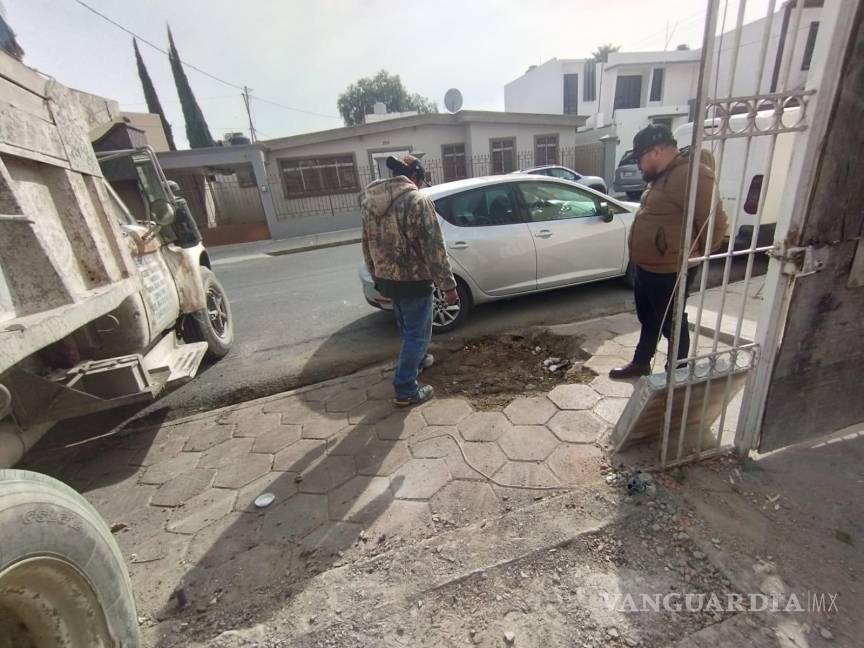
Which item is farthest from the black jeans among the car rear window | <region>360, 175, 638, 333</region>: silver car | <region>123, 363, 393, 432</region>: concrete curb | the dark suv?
the dark suv

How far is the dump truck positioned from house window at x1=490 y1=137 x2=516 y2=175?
14701mm

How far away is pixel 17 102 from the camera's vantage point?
68.5 inches

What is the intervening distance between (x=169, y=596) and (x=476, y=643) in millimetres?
1364

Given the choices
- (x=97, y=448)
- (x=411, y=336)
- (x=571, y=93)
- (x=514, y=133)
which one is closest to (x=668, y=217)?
(x=411, y=336)

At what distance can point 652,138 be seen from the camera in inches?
94.7

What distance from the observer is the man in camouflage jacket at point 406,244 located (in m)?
2.62

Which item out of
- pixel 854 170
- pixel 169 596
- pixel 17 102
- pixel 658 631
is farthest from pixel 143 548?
pixel 854 170

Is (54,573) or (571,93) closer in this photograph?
(54,573)

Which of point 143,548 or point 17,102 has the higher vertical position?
point 17,102

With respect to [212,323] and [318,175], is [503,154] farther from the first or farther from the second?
[212,323]

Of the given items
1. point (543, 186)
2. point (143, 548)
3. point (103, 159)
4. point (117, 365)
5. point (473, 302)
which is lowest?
point (143, 548)

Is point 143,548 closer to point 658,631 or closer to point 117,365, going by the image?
point 117,365

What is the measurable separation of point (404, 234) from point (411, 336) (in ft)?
2.42

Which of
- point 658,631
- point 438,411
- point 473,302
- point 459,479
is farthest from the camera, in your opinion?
point 473,302
